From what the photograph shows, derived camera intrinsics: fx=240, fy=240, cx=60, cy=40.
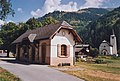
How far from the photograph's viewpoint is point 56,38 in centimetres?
3278

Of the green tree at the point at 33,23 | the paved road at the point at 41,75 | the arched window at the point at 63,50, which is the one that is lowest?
the paved road at the point at 41,75

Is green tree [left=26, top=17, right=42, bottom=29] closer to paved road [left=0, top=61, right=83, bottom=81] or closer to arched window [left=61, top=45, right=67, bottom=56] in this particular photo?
arched window [left=61, top=45, right=67, bottom=56]

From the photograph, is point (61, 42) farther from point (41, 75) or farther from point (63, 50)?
point (41, 75)

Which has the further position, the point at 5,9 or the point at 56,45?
the point at 56,45

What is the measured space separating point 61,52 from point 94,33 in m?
137

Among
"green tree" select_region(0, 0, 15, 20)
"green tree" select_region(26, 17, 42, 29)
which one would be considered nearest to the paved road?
"green tree" select_region(0, 0, 15, 20)

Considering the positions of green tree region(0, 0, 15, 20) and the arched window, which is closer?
green tree region(0, 0, 15, 20)

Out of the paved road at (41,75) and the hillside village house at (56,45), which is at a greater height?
the hillside village house at (56,45)

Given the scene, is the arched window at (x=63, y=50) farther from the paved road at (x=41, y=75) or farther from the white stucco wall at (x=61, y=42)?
the paved road at (x=41, y=75)

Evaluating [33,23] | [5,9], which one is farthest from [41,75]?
[33,23]

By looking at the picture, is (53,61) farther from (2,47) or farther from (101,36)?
(101,36)

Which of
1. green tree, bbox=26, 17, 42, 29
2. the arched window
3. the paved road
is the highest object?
green tree, bbox=26, 17, 42, 29

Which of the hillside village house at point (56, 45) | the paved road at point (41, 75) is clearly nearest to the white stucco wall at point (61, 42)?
the hillside village house at point (56, 45)

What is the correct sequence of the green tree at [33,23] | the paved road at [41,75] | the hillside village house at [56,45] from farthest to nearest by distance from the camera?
the green tree at [33,23] → the hillside village house at [56,45] → the paved road at [41,75]
